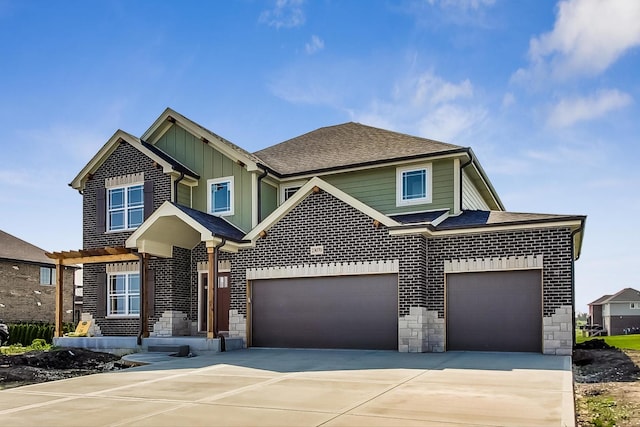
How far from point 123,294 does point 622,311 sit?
53308 millimetres

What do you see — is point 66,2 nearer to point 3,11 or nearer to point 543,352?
point 3,11

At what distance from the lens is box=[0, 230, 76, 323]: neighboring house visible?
28906mm

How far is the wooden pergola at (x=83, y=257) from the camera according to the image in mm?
17859

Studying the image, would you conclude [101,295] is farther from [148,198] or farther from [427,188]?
[427,188]

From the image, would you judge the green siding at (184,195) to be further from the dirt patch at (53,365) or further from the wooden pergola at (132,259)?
the dirt patch at (53,365)

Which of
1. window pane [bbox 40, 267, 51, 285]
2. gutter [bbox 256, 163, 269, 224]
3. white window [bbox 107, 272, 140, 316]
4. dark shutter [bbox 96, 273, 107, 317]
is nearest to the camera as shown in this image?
gutter [bbox 256, 163, 269, 224]

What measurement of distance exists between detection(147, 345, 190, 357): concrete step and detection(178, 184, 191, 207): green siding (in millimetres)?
5051

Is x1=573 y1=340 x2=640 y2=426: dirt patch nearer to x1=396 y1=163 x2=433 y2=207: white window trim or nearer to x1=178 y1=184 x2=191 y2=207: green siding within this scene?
x1=396 y1=163 x2=433 y2=207: white window trim

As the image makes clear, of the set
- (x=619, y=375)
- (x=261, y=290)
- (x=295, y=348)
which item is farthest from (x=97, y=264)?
(x=619, y=375)

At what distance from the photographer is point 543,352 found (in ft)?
44.4

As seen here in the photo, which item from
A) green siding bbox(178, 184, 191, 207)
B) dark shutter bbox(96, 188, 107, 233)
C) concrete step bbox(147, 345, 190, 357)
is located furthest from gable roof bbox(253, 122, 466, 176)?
concrete step bbox(147, 345, 190, 357)

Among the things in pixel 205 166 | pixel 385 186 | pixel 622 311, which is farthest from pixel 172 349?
pixel 622 311

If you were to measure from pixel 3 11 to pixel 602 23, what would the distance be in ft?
46.5

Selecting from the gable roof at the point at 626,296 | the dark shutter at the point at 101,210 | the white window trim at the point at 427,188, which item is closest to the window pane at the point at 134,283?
the dark shutter at the point at 101,210
